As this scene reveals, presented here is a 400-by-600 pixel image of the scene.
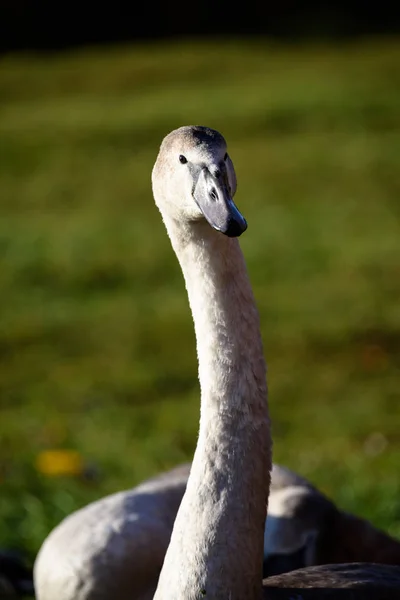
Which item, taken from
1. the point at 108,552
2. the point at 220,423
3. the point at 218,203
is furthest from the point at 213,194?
the point at 108,552

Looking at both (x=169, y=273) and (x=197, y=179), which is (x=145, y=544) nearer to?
(x=197, y=179)

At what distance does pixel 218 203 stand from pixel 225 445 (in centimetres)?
45

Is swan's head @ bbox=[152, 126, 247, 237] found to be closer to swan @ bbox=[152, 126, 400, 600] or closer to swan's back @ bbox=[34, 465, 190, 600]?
swan @ bbox=[152, 126, 400, 600]

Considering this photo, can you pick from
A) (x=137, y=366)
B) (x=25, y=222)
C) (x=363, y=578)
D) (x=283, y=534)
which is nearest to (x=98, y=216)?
(x=25, y=222)

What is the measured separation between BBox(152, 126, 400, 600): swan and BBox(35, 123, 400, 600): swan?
2.17ft

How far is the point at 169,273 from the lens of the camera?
7492 mm

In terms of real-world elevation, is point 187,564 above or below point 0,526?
below

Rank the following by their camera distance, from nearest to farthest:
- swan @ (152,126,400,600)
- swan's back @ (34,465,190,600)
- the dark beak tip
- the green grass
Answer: the dark beak tip < swan @ (152,126,400,600) < swan's back @ (34,465,190,600) < the green grass

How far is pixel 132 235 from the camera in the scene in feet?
27.9

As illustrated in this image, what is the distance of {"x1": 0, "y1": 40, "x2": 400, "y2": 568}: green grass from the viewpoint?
4.57m

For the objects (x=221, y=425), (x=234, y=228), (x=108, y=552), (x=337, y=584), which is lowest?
(x=337, y=584)

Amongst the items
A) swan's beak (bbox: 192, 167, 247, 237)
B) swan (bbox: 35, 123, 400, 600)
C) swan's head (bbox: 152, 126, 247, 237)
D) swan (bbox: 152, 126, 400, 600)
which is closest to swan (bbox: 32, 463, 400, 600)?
swan (bbox: 35, 123, 400, 600)

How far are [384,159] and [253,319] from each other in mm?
8671

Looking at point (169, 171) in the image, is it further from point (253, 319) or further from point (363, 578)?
point (363, 578)
